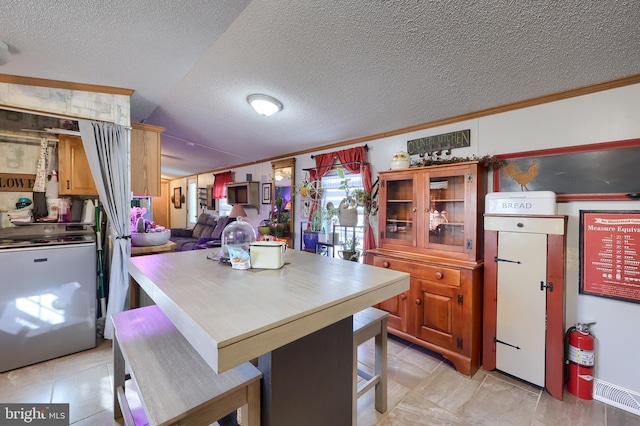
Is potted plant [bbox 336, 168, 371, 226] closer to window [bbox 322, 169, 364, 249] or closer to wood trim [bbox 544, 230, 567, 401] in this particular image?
window [bbox 322, 169, 364, 249]

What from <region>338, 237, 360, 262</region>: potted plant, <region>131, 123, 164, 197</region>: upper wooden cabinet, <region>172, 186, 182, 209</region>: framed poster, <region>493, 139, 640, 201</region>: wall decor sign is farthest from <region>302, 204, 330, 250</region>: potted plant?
<region>172, 186, 182, 209</region>: framed poster

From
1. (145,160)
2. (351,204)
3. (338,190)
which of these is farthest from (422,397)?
(145,160)

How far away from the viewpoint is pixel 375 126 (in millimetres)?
3094

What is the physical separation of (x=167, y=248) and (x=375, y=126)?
2740 mm

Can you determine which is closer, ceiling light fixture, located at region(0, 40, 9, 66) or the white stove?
ceiling light fixture, located at region(0, 40, 9, 66)

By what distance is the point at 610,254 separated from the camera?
1916mm

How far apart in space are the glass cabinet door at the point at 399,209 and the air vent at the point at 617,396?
164cm

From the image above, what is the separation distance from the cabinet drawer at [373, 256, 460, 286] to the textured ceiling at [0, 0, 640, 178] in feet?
4.88

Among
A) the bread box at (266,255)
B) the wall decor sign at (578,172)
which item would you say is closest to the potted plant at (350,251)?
the wall decor sign at (578,172)

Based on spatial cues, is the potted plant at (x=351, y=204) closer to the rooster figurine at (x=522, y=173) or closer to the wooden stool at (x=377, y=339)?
the rooster figurine at (x=522, y=173)

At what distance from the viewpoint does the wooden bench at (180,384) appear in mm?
872

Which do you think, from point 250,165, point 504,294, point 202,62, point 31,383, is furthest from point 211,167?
point 504,294

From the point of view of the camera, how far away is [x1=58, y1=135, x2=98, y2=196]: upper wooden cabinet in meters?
2.53

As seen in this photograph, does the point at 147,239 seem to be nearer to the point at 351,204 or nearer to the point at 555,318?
the point at 351,204
